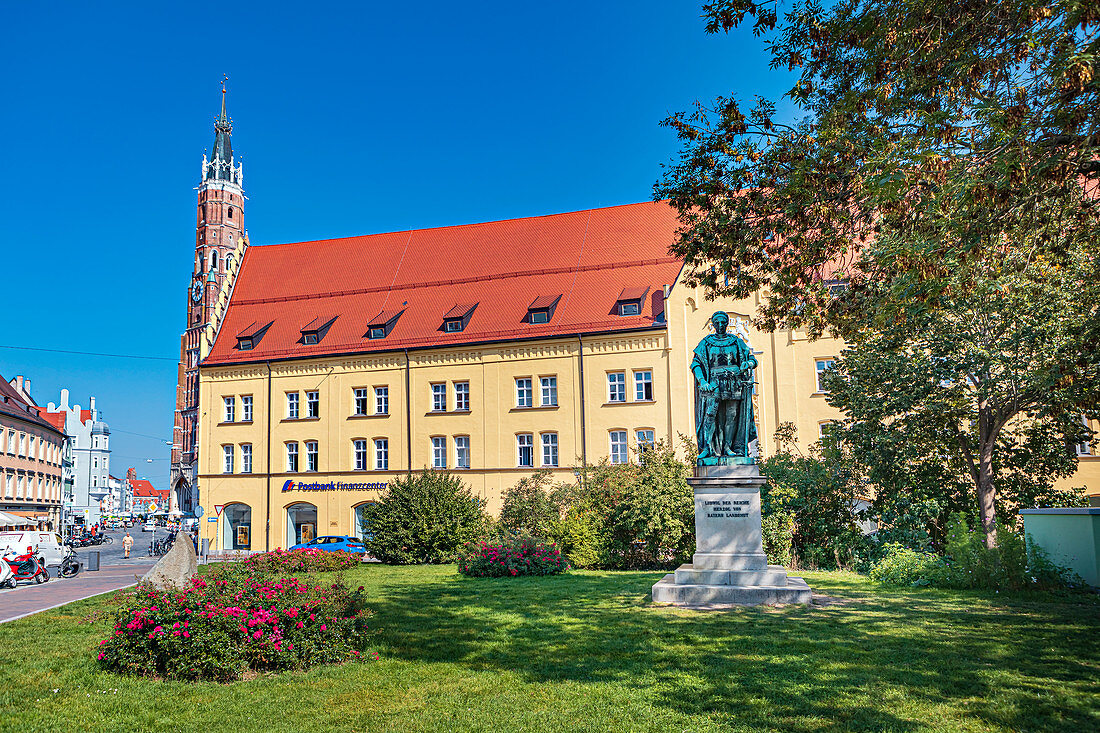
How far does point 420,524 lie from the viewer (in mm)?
28031

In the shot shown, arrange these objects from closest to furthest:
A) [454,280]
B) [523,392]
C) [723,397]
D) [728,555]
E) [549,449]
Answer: [728,555] → [723,397] → [549,449] → [523,392] → [454,280]

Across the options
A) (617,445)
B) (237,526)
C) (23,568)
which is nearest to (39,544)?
(23,568)

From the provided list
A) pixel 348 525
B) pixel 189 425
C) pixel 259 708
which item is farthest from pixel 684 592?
pixel 189 425

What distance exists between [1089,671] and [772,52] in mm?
7582

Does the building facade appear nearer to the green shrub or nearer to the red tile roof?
the red tile roof

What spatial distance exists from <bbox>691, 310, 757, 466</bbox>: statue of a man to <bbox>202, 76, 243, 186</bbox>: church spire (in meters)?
77.5

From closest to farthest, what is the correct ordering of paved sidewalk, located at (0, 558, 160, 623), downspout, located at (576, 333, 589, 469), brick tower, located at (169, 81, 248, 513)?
paved sidewalk, located at (0, 558, 160, 623)
downspout, located at (576, 333, 589, 469)
brick tower, located at (169, 81, 248, 513)

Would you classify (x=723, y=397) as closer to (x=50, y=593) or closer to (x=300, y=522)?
(x=50, y=593)

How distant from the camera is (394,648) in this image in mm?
Answer: 9898

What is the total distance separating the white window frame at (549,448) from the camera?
122ft

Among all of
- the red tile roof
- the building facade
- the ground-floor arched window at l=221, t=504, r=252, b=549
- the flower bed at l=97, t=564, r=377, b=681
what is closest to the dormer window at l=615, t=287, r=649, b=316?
the red tile roof

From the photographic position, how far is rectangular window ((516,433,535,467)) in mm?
37531

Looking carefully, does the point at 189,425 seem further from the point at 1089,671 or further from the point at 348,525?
the point at 1089,671

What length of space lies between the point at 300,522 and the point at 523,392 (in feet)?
44.7
